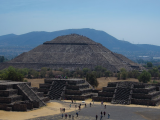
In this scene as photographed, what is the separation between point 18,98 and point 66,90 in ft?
60.7

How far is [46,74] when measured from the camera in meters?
150

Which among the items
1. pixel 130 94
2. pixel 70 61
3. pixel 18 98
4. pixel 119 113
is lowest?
pixel 119 113

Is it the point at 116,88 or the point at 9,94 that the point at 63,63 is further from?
the point at 9,94

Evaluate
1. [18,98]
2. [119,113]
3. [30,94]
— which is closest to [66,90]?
[30,94]

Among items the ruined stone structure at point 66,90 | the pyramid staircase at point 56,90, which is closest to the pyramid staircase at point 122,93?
the ruined stone structure at point 66,90

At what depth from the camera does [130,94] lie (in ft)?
238

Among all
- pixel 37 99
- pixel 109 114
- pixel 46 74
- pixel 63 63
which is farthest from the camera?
pixel 63 63

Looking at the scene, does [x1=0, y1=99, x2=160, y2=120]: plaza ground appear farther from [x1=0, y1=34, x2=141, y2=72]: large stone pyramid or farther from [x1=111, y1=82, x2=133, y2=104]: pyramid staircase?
[x1=0, y1=34, x2=141, y2=72]: large stone pyramid

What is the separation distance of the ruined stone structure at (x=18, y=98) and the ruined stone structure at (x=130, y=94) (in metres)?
14.9

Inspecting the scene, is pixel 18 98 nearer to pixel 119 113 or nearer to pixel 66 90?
pixel 119 113

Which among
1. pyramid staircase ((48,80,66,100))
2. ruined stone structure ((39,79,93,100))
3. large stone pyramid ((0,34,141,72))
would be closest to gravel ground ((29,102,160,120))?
ruined stone structure ((39,79,93,100))

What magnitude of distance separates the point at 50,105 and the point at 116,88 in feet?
A: 53.6

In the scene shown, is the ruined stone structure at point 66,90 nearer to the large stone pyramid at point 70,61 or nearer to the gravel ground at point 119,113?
the gravel ground at point 119,113

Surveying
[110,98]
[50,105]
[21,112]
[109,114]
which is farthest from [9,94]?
[110,98]
